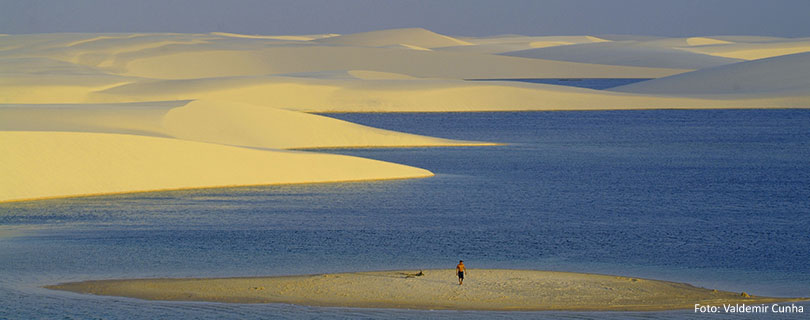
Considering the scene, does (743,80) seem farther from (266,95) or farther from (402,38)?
(402,38)

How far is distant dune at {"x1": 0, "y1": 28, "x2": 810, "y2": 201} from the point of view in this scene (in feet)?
101

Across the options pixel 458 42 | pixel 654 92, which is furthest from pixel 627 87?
pixel 458 42

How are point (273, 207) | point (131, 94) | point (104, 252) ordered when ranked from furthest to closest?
point (131, 94), point (273, 207), point (104, 252)

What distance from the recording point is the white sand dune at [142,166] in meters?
28.8

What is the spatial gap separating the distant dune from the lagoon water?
2223mm

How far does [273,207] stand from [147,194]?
4.64m

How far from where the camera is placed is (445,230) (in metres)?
21.5

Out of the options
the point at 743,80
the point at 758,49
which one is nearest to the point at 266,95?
the point at 743,80

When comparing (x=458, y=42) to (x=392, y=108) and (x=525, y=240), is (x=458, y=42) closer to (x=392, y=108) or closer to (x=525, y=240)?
(x=392, y=108)

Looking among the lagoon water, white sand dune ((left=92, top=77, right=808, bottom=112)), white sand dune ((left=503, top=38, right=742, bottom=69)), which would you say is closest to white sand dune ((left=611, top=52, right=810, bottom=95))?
white sand dune ((left=92, top=77, right=808, bottom=112))

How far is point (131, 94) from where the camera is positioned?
69.9 m

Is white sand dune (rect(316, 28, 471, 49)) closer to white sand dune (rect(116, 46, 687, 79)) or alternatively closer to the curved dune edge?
white sand dune (rect(116, 46, 687, 79))

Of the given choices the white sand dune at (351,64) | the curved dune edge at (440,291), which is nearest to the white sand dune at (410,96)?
the white sand dune at (351,64)

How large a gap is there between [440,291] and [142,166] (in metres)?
16.8
